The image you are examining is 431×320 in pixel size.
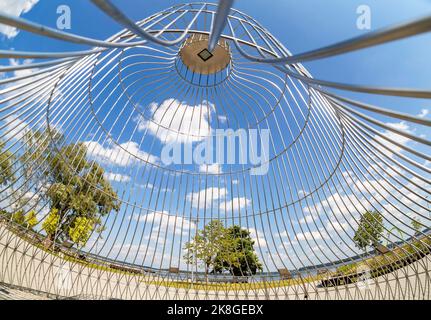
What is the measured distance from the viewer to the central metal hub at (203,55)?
45.1ft

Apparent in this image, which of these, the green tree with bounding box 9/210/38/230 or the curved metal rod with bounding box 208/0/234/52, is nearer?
the curved metal rod with bounding box 208/0/234/52

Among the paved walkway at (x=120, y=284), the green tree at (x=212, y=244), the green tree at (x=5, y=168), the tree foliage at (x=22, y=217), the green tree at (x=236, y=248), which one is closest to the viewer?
the green tree at (x=5, y=168)

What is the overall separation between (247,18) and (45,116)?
1142 centimetres

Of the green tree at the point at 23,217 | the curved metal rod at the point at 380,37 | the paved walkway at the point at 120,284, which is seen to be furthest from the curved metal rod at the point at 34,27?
the paved walkway at the point at 120,284

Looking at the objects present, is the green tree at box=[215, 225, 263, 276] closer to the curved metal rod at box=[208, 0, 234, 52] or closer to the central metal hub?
the central metal hub

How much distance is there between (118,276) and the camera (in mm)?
17125

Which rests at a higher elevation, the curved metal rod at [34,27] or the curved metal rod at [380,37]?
the curved metal rod at [34,27]

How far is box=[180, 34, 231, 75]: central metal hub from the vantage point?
13.7m

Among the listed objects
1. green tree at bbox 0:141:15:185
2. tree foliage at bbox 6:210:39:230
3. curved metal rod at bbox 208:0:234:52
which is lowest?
curved metal rod at bbox 208:0:234:52

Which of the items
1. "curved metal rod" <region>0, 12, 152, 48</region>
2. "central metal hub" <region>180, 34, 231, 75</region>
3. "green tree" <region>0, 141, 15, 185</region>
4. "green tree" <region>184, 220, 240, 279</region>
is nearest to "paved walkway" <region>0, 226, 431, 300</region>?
"green tree" <region>184, 220, 240, 279</region>

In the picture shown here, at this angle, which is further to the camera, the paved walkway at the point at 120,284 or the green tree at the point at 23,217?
the green tree at the point at 23,217

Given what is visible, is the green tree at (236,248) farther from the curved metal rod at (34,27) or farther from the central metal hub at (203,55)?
the curved metal rod at (34,27)

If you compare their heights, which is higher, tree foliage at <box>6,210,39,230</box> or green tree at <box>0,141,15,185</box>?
green tree at <box>0,141,15,185</box>
